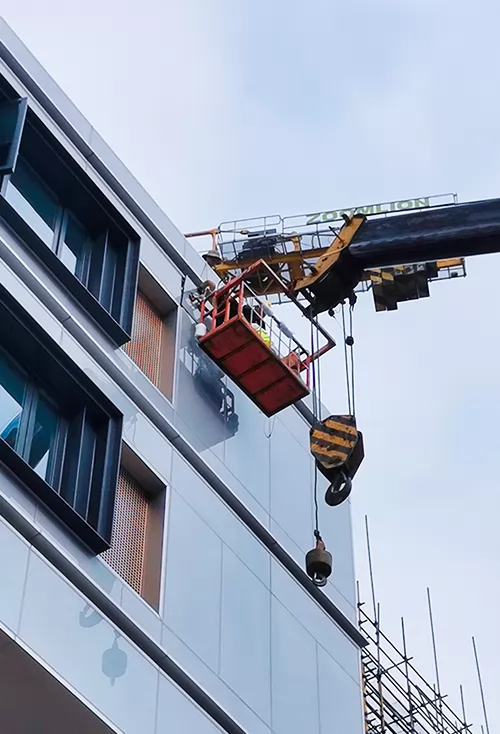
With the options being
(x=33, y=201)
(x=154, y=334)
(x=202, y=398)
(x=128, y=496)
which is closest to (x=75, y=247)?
(x=33, y=201)

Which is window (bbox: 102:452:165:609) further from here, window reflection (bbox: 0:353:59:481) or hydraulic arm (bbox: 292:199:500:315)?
hydraulic arm (bbox: 292:199:500:315)

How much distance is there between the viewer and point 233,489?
838 inches

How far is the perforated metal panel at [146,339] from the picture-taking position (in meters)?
20.8

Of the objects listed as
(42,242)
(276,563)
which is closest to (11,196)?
(42,242)

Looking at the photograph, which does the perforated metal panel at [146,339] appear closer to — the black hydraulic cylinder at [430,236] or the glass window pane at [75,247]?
the glass window pane at [75,247]

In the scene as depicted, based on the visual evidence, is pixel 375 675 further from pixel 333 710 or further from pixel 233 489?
pixel 233 489

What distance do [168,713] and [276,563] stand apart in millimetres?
5035

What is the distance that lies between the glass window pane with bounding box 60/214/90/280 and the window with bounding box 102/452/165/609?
3158 millimetres

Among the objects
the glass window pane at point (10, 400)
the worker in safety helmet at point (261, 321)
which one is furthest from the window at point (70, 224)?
the worker in safety helmet at point (261, 321)

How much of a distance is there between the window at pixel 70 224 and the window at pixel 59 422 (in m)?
1.36

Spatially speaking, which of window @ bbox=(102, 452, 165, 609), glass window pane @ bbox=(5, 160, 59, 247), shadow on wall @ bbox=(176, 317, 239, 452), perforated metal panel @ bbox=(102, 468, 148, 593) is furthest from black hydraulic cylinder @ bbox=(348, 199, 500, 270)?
perforated metal panel @ bbox=(102, 468, 148, 593)

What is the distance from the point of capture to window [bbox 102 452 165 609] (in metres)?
18.3

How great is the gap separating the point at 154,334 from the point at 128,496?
3503mm

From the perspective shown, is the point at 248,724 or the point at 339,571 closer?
the point at 248,724
